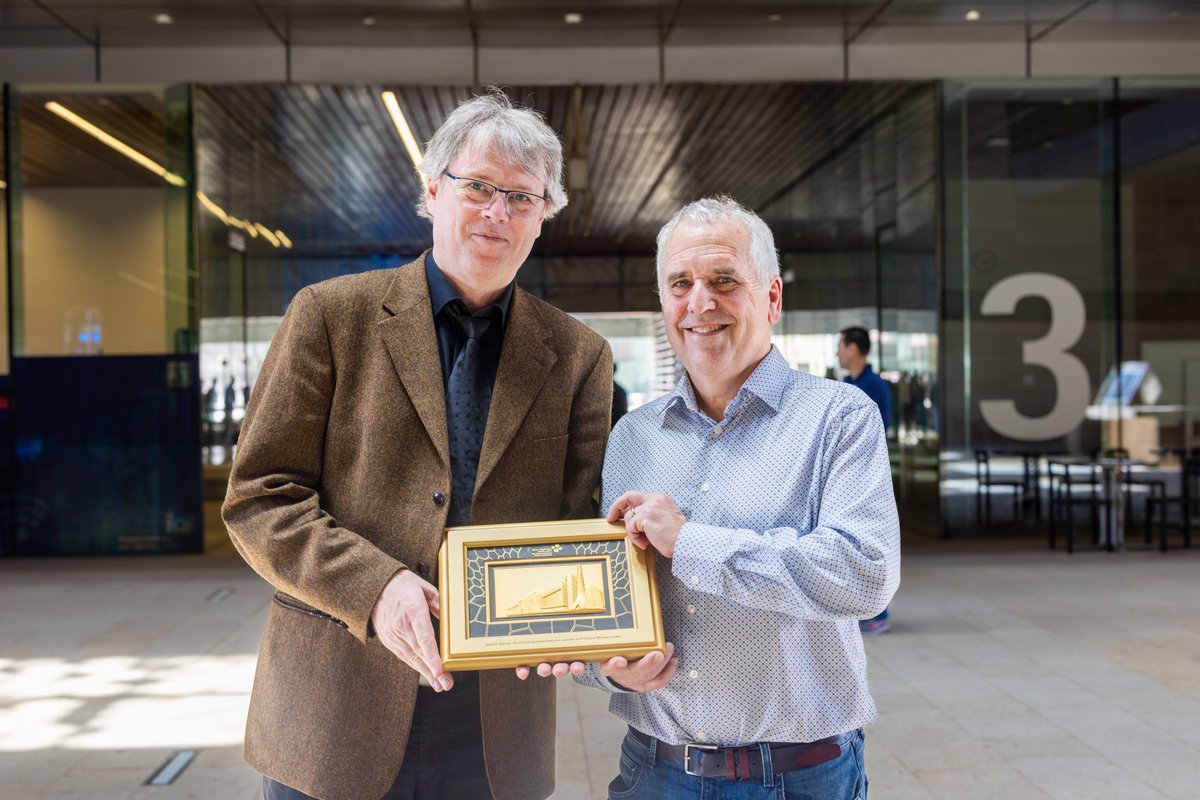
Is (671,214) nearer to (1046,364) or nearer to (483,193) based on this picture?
(1046,364)

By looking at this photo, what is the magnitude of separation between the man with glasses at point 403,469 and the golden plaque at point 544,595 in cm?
14

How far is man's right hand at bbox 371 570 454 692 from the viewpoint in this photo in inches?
55.2

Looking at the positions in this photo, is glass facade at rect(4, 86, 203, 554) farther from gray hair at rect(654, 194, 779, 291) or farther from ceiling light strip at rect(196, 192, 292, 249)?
gray hair at rect(654, 194, 779, 291)

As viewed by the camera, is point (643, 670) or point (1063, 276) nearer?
point (643, 670)

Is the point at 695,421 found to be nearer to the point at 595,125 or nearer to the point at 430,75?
the point at 430,75

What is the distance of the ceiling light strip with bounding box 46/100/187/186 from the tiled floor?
3584mm

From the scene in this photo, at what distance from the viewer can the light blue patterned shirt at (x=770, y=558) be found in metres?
1.41

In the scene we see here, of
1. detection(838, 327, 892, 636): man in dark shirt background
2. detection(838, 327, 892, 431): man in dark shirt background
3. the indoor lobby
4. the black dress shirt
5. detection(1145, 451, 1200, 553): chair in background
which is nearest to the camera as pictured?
the black dress shirt

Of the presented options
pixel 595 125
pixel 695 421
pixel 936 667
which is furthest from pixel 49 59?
pixel 695 421

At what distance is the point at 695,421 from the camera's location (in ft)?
5.53

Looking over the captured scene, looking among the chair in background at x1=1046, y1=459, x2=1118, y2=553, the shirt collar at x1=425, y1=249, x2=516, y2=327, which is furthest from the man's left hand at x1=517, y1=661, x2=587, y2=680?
the chair in background at x1=1046, y1=459, x2=1118, y2=553

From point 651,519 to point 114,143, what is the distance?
30.3 ft

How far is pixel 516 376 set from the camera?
170 cm

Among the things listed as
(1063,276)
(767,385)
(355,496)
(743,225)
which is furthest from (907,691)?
(1063,276)
